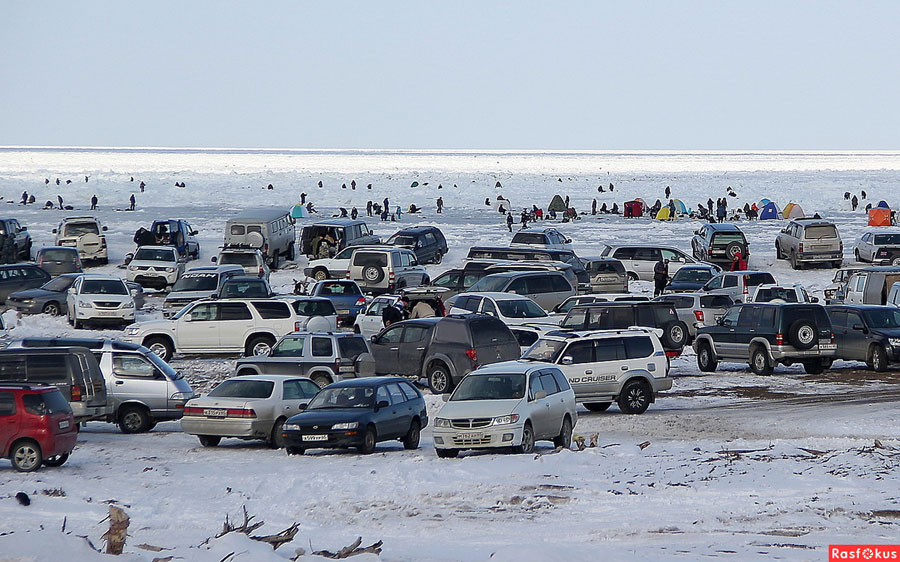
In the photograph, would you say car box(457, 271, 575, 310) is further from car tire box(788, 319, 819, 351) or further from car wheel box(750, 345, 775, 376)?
car tire box(788, 319, 819, 351)

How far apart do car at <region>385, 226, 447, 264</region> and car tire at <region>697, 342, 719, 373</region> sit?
19.4 metres

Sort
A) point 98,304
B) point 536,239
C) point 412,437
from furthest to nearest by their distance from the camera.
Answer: point 536,239, point 98,304, point 412,437

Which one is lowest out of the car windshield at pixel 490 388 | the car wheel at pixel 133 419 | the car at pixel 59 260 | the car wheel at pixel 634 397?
the car wheel at pixel 133 419

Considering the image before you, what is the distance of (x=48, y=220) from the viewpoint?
67.4m

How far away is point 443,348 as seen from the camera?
81.0 feet

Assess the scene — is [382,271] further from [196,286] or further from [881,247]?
[881,247]

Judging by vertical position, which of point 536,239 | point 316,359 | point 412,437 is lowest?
point 412,437

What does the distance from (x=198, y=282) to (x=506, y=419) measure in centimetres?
2177

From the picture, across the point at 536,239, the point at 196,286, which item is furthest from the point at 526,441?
the point at 536,239

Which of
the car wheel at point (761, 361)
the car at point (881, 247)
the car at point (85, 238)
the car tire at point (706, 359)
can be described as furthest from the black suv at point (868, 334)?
the car at point (85, 238)

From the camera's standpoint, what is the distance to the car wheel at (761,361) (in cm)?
2720

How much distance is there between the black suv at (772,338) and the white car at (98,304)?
16.7 m

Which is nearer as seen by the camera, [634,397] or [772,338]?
[634,397]

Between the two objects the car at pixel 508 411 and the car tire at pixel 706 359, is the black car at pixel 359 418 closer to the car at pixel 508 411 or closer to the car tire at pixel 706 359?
the car at pixel 508 411
